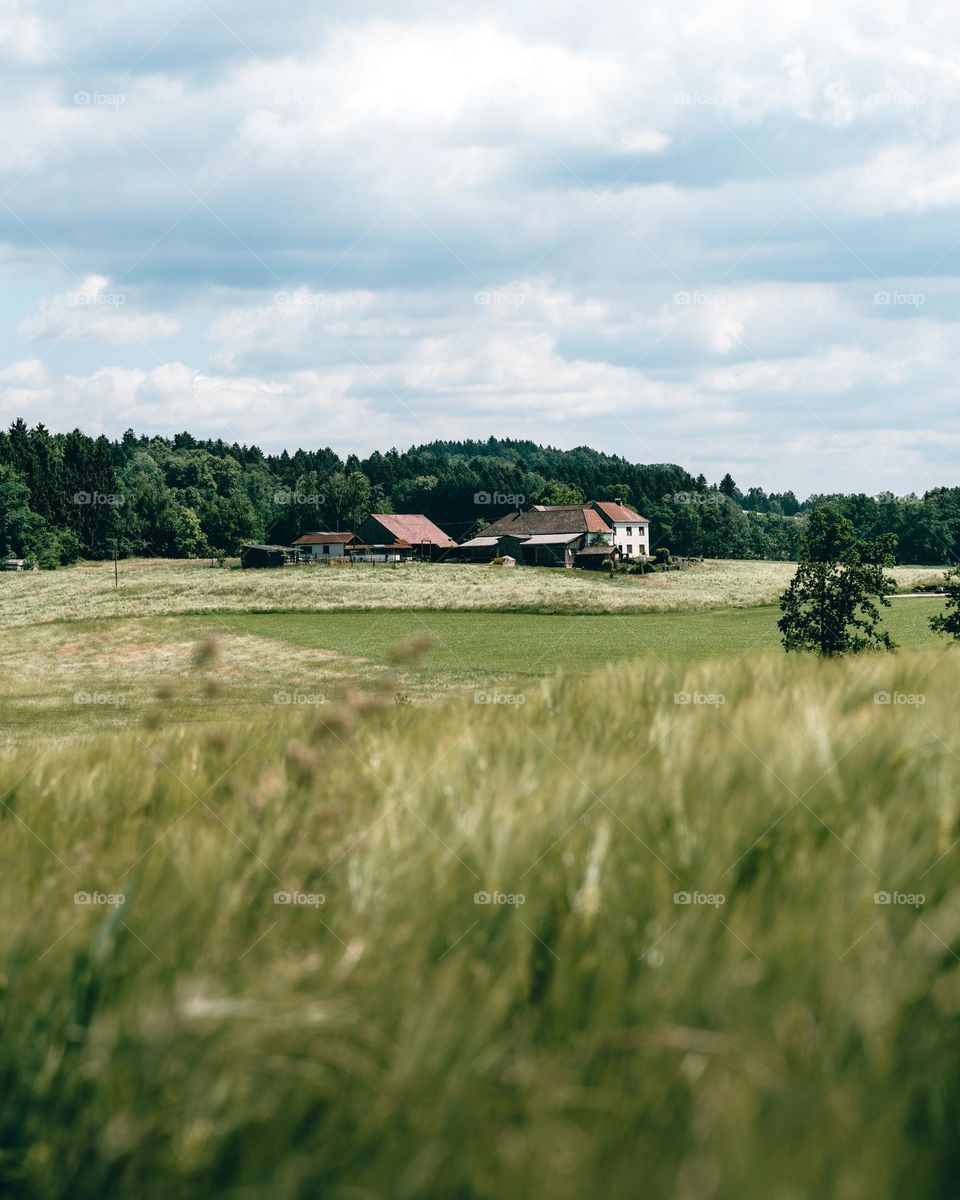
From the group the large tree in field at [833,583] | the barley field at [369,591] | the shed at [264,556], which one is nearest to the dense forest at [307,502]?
the shed at [264,556]

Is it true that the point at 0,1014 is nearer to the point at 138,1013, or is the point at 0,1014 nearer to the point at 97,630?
the point at 138,1013

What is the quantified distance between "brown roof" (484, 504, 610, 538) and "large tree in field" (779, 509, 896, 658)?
88.7 meters

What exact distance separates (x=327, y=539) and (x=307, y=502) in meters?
5.57

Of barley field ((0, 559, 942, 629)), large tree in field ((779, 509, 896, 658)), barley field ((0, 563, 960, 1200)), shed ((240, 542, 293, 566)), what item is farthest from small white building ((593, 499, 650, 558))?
barley field ((0, 563, 960, 1200))

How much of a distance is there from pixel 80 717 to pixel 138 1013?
28.5 m

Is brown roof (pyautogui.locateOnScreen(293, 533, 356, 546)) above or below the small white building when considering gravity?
below

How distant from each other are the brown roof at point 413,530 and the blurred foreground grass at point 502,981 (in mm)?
119648

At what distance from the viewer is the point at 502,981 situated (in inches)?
75.7

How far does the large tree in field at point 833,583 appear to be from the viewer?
24.3m

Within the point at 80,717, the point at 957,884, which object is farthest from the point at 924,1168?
the point at 80,717

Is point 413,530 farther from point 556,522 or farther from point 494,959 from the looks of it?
point 494,959

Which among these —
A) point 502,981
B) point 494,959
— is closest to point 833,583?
point 494,959

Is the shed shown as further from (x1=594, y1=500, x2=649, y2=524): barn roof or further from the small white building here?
(x1=594, y1=500, x2=649, y2=524): barn roof

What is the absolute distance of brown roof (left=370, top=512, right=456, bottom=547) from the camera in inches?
4860
